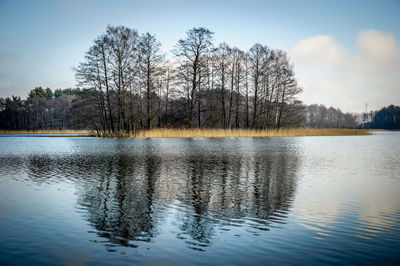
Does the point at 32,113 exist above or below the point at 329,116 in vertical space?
below

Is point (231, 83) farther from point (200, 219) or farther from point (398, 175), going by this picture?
point (200, 219)

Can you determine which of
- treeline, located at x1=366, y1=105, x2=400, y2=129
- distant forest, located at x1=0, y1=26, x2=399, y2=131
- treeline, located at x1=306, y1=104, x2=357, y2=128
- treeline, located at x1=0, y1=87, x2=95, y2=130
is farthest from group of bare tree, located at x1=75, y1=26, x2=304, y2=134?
treeline, located at x1=306, y1=104, x2=357, y2=128

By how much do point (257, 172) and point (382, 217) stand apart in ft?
14.9

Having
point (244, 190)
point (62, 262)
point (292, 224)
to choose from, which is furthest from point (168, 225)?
point (244, 190)

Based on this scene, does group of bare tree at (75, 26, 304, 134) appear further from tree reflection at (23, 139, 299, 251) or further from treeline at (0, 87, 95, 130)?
treeline at (0, 87, 95, 130)

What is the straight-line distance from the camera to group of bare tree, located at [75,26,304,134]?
101 feet

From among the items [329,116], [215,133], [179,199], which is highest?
[329,116]

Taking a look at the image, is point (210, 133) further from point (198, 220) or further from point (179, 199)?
point (198, 220)

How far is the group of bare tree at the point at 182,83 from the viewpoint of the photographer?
30.8m

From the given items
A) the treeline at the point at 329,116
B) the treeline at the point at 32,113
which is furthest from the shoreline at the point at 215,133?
the treeline at the point at 329,116

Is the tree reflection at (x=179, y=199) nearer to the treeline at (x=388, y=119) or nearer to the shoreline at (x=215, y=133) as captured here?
the shoreline at (x=215, y=133)

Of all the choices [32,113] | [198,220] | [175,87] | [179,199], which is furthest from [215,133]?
[32,113]

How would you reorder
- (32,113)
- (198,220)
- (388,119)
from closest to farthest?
(198,220) < (32,113) < (388,119)

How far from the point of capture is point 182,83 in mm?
34688
